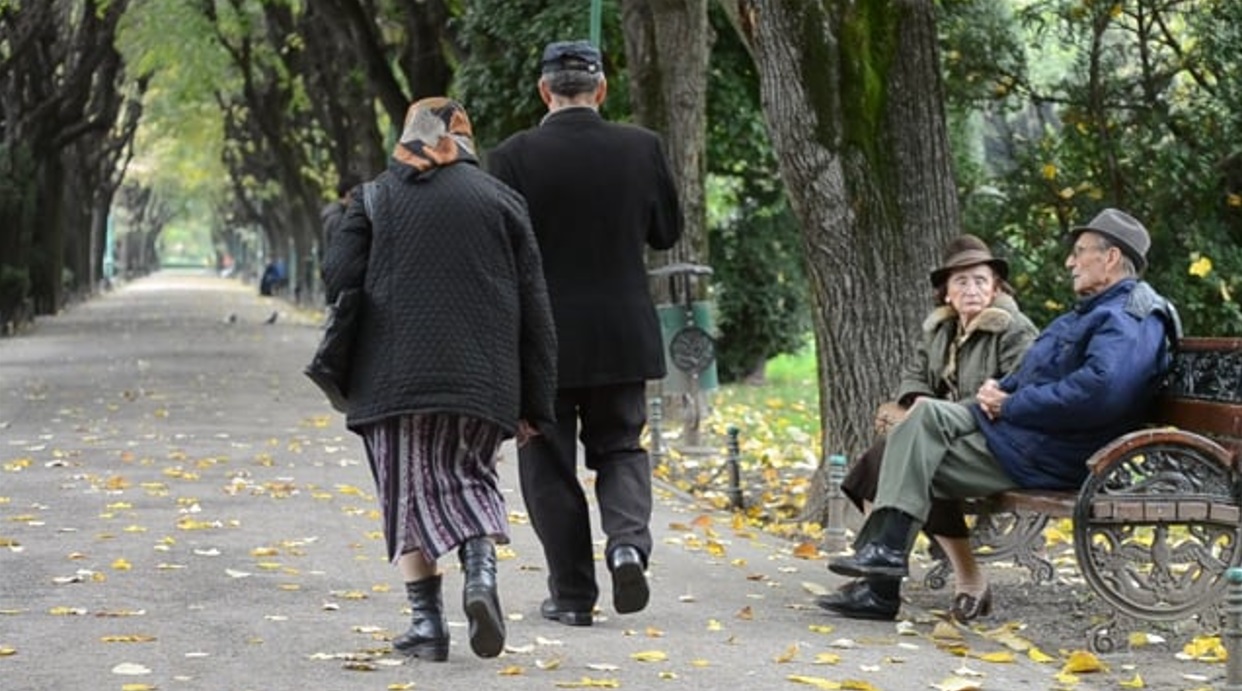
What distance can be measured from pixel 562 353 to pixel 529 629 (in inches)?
39.0

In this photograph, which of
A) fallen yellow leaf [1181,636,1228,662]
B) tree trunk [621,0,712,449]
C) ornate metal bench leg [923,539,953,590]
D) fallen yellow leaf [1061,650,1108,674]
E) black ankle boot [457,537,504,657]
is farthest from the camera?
tree trunk [621,0,712,449]


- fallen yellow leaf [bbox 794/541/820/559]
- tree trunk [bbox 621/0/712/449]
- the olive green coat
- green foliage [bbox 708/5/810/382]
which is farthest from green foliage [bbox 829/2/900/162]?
green foliage [bbox 708/5/810/382]

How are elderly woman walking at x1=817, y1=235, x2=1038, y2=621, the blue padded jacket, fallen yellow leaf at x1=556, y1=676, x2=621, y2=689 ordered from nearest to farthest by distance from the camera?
1. fallen yellow leaf at x1=556, y1=676, x2=621, y2=689
2. the blue padded jacket
3. elderly woman walking at x1=817, y1=235, x2=1038, y2=621

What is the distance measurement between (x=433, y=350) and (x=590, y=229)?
1285 millimetres

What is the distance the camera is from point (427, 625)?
8.20 meters

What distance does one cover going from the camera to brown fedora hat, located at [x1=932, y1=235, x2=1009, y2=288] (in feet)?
33.0

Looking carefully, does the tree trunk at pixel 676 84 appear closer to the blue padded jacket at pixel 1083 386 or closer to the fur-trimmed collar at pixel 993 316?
the fur-trimmed collar at pixel 993 316

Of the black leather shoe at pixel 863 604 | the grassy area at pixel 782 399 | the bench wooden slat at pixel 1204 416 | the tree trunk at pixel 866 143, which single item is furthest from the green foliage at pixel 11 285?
the bench wooden slat at pixel 1204 416

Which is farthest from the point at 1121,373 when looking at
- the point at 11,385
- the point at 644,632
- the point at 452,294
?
the point at 11,385

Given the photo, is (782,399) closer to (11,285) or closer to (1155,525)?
(1155,525)

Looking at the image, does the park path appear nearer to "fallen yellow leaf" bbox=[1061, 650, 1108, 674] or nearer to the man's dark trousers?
"fallen yellow leaf" bbox=[1061, 650, 1108, 674]

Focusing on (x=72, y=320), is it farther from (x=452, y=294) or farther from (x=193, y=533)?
(x=452, y=294)

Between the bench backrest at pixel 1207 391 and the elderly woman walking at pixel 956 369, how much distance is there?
804mm

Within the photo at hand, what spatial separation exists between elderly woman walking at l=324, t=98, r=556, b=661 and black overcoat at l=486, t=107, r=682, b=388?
0.77 m
